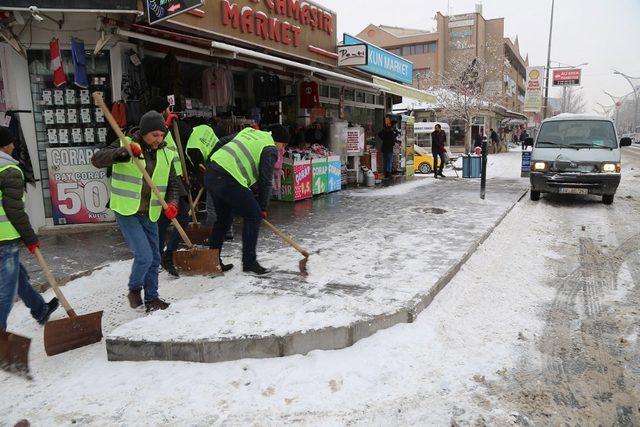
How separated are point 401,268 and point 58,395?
3.33m

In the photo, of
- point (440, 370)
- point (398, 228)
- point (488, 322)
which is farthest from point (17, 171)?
point (398, 228)

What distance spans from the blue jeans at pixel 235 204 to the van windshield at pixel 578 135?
8.19 m

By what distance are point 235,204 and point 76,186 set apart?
3772mm

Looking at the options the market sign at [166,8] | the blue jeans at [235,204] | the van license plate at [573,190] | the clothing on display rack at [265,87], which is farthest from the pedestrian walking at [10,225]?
the van license plate at [573,190]

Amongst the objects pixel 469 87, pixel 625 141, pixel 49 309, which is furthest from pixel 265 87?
pixel 469 87

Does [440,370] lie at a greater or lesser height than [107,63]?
lesser

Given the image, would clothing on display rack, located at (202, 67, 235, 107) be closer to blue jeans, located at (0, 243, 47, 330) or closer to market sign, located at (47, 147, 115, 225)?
market sign, located at (47, 147, 115, 225)

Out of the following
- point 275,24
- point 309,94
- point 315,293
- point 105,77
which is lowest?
point 315,293

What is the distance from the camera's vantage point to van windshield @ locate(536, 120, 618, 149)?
10.3m

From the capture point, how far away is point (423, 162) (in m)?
20.6

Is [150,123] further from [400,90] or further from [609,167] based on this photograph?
[400,90]

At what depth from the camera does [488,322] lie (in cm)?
404

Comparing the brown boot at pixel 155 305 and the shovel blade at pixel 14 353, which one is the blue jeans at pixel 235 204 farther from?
the shovel blade at pixel 14 353

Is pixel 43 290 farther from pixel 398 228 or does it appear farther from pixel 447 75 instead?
pixel 447 75
